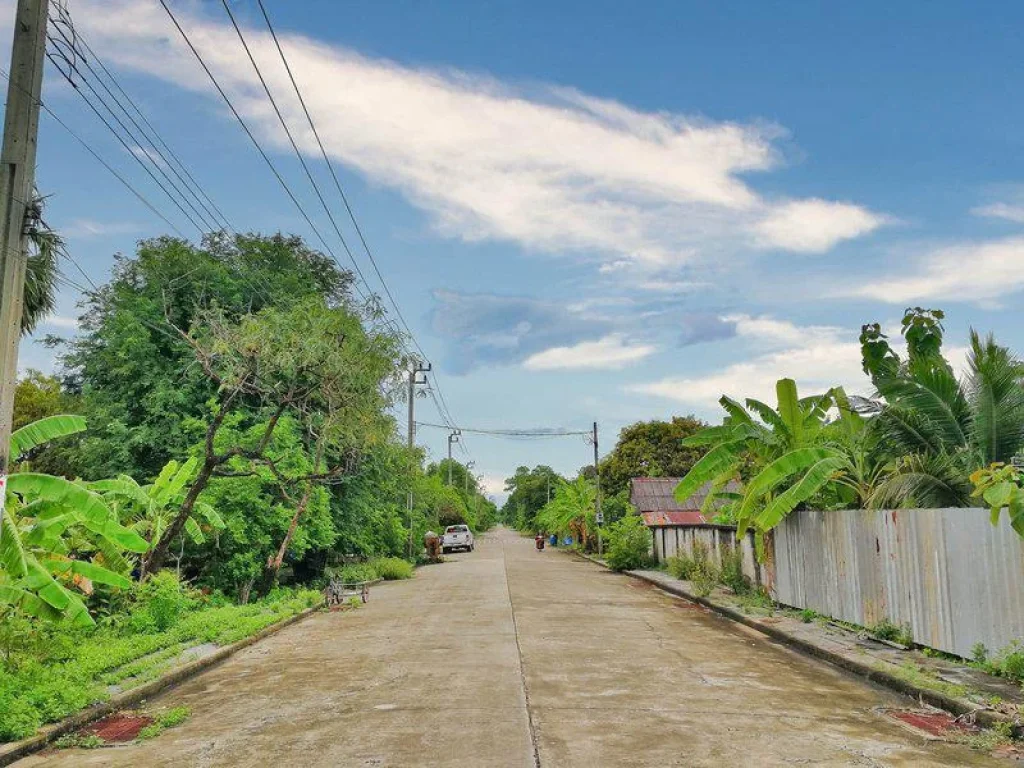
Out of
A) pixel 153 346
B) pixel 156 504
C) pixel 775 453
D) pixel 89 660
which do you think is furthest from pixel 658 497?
pixel 89 660

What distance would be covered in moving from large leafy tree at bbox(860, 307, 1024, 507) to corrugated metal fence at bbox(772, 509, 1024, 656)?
2.71 ft

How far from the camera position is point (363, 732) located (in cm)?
757

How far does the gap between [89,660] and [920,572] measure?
11589 mm

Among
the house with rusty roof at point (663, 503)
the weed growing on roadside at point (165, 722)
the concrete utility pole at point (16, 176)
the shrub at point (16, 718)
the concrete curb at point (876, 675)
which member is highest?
the concrete utility pole at point (16, 176)

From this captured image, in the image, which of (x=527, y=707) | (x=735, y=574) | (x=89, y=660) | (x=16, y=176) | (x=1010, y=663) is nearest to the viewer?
(x=16, y=176)

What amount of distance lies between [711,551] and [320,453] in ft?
40.2

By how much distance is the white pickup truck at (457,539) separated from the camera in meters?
52.9

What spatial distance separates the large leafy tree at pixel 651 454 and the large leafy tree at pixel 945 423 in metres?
37.5

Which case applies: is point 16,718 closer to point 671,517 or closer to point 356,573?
point 356,573

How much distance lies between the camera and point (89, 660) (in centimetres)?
1066

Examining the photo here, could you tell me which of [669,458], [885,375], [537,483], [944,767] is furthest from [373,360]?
[537,483]

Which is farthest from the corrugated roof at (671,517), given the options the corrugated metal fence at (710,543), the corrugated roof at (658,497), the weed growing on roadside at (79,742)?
the weed growing on roadside at (79,742)

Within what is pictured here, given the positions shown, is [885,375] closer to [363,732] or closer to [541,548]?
[363,732]

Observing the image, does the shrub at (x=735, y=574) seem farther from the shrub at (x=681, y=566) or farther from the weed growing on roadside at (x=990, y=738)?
the weed growing on roadside at (x=990, y=738)
